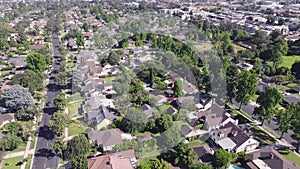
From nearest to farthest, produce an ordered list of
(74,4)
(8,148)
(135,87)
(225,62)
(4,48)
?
(8,148) < (135,87) < (225,62) < (4,48) < (74,4)

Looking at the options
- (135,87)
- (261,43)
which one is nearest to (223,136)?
(135,87)

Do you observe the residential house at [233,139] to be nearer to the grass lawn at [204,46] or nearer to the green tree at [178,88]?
the green tree at [178,88]

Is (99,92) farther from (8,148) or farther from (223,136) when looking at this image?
(223,136)

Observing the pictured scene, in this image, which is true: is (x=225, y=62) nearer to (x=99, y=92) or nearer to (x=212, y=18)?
(x=99, y=92)

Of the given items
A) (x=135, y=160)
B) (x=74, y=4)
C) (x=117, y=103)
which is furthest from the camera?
(x=74, y=4)

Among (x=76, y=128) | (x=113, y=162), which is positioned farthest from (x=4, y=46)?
(x=113, y=162)

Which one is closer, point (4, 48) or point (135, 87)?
point (135, 87)

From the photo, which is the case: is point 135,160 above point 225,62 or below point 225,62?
below

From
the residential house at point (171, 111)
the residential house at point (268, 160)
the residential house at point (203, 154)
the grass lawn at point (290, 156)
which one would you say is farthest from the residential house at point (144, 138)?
the grass lawn at point (290, 156)
